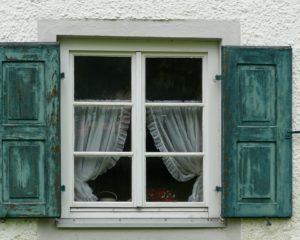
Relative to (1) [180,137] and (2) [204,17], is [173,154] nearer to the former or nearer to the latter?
(1) [180,137]

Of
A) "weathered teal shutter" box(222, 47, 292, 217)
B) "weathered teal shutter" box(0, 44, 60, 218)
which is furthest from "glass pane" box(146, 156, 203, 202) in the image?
"weathered teal shutter" box(0, 44, 60, 218)

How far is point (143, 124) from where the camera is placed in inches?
246

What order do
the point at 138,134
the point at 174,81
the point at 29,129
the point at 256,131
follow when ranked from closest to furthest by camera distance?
the point at 29,129, the point at 256,131, the point at 138,134, the point at 174,81

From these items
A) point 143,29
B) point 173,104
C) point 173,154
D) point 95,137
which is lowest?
point 173,154

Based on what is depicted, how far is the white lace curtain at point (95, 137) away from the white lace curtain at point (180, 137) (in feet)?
0.80

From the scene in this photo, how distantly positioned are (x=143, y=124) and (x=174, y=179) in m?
0.51

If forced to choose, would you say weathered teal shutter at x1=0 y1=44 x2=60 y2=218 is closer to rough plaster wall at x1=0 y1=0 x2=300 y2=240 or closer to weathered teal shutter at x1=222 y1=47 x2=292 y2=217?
rough plaster wall at x1=0 y1=0 x2=300 y2=240

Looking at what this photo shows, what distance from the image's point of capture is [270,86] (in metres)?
6.13

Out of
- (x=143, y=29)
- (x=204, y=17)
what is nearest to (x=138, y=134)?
(x=143, y=29)

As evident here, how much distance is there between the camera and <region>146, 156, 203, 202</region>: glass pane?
631 centimetres

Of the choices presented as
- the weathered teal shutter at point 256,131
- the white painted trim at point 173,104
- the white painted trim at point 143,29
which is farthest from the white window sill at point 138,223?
the white painted trim at point 143,29

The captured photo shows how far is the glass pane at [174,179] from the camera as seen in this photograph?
6.31 metres

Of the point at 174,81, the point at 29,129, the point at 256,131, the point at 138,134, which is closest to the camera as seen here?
the point at 29,129

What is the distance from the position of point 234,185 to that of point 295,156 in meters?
0.54
